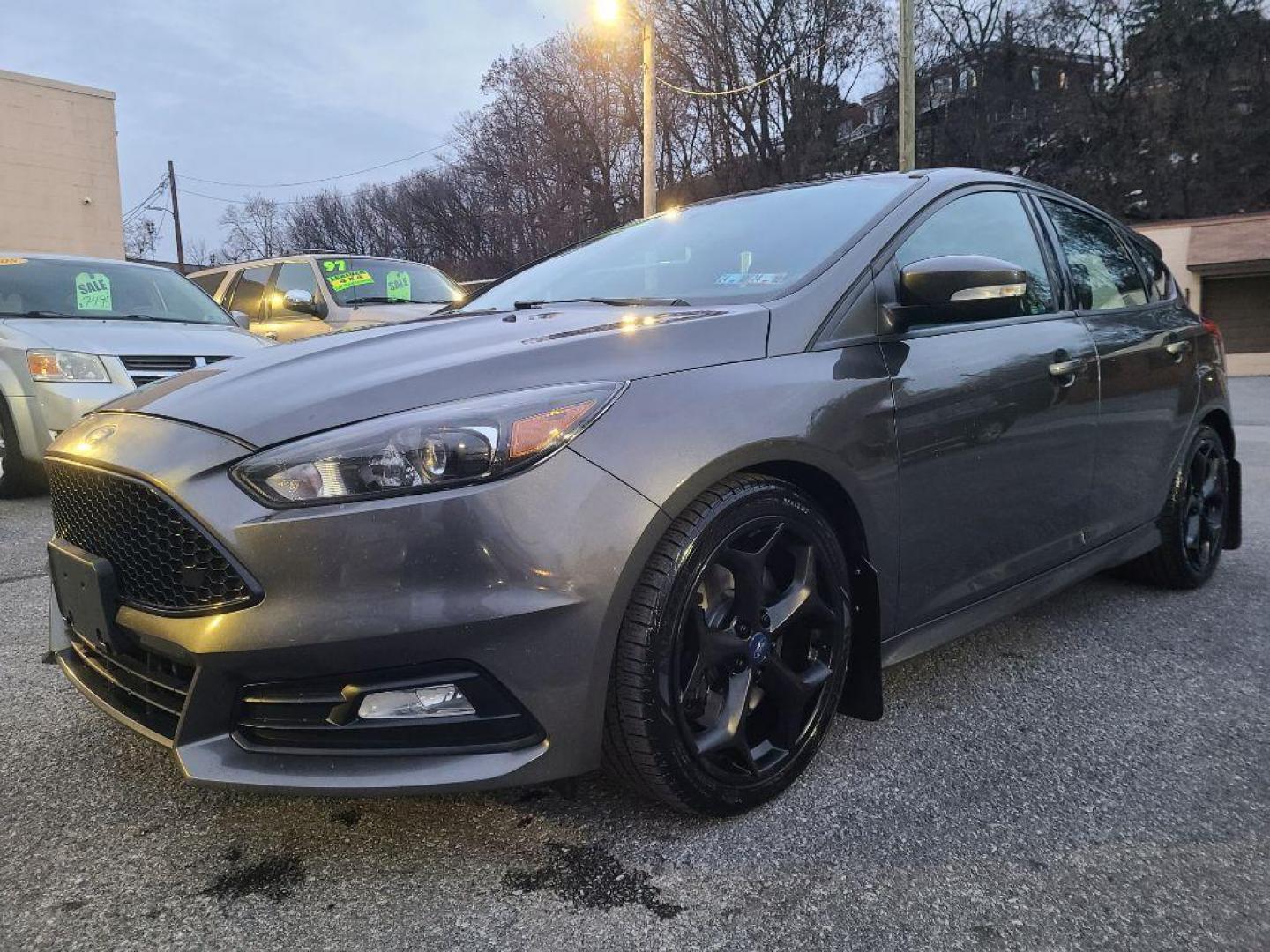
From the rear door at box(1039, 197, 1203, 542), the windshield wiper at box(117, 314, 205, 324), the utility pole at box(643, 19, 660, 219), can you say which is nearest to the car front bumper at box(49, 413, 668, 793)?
the rear door at box(1039, 197, 1203, 542)

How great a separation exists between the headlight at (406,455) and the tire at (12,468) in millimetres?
4841

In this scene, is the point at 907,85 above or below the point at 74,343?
above

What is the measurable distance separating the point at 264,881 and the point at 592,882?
63 centimetres

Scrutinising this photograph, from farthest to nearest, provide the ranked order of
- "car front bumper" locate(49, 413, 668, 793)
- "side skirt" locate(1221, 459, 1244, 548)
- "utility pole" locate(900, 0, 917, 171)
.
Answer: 1. "utility pole" locate(900, 0, 917, 171)
2. "side skirt" locate(1221, 459, 1244, 548)
3. "car front bumper" locate(49, 413, 668, 793)

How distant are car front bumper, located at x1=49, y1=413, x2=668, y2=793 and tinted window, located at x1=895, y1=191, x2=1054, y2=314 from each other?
1392mm

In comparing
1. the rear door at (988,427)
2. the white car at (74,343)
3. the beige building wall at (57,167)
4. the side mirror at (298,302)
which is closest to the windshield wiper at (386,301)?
the side mirror at (298,302)

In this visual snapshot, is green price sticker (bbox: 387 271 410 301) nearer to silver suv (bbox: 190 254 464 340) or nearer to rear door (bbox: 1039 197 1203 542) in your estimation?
silver suv (bbox: 190 254 464 340)

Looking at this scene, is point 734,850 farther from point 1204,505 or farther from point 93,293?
point 93,293

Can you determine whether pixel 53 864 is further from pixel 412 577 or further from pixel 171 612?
pixel 412 577

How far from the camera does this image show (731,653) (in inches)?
76.0

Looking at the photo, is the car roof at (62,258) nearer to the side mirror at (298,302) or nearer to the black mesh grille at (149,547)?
the side mirror at (298,302)

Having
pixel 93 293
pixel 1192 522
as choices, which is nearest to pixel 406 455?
pixel 1192 522

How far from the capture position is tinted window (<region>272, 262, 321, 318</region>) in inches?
336

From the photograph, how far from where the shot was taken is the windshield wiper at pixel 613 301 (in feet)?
7.94
